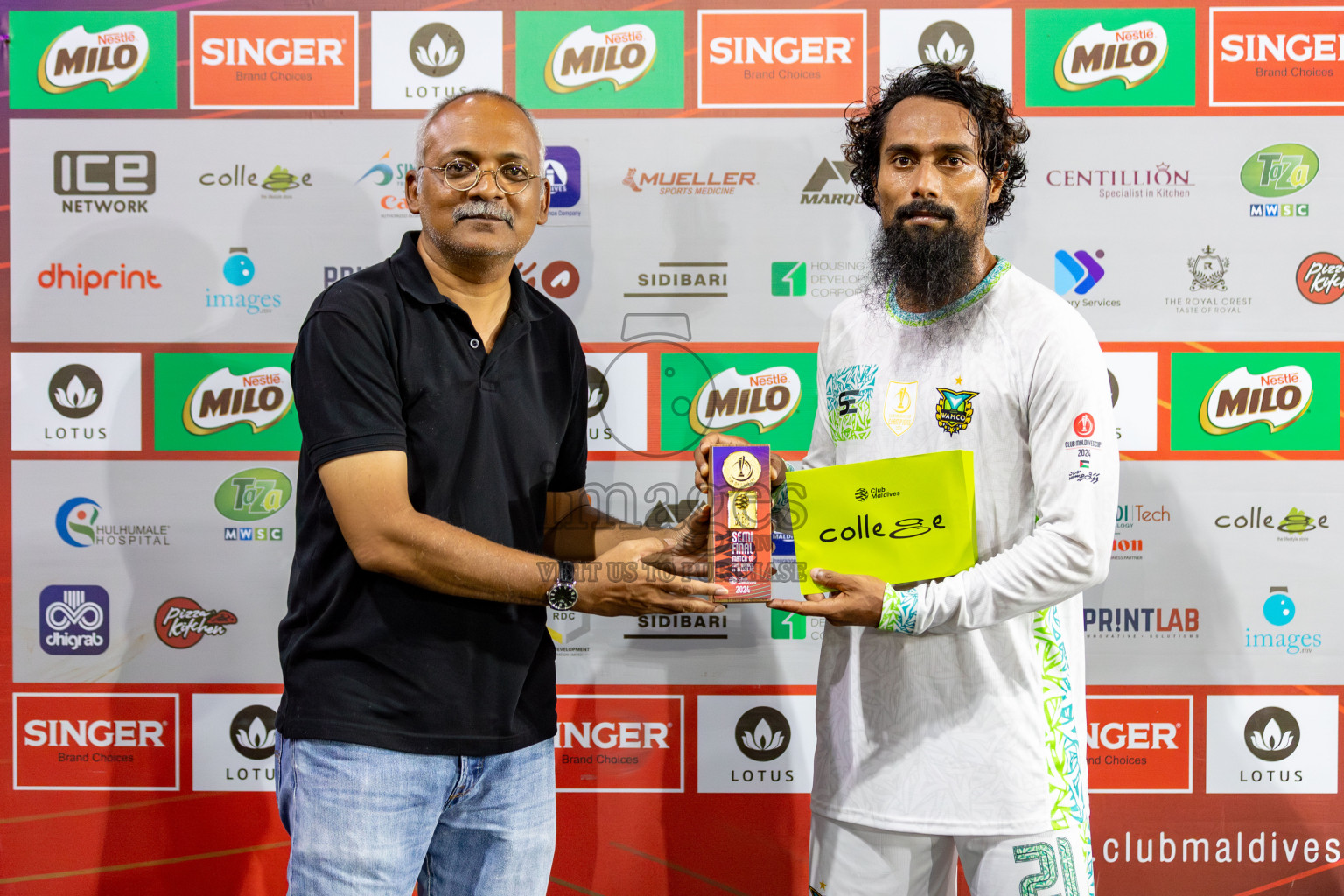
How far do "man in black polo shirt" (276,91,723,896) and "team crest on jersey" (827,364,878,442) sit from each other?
453 mm

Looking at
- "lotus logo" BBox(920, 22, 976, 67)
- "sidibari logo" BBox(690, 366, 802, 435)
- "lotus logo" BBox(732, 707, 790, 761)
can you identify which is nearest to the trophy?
"sidibari logo" BBox(690, 366, 802, 435)

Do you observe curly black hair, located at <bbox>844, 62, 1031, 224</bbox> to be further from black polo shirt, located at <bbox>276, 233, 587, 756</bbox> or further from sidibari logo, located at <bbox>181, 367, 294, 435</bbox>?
sidibari logo, located at <bbox>181, 367, 294, 435</bbox>

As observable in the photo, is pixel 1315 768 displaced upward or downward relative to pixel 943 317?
downward

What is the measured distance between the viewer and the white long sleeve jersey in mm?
1606

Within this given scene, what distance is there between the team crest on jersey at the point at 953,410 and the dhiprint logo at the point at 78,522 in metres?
2.48

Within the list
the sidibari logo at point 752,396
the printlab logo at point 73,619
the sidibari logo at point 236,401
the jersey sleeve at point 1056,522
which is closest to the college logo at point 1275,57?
the sidibari logo at point 752,396

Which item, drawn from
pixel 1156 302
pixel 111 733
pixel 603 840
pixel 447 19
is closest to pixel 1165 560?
pixel 1156 302

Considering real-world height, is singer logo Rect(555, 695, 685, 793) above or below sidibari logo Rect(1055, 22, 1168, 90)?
below

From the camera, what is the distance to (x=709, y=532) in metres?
1.80

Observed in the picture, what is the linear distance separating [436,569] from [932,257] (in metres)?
1.11

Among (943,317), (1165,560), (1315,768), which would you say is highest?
(943,317)

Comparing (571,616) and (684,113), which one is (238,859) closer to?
(571,616)

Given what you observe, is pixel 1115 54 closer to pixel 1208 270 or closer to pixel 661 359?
pixel 1208 270

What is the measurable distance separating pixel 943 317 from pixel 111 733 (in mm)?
Answer: 2702
